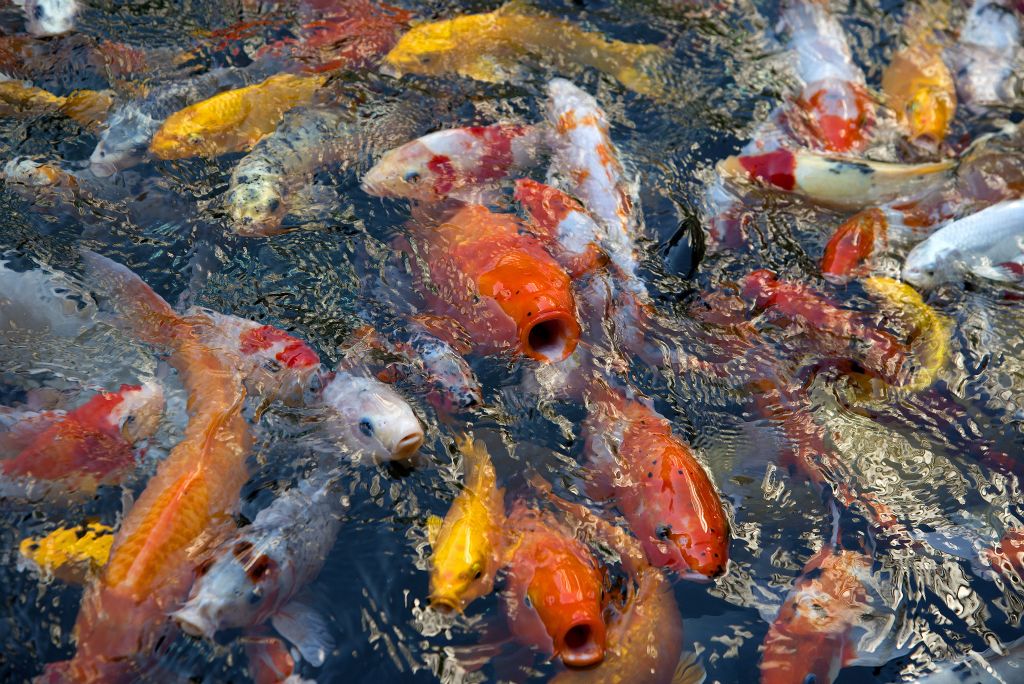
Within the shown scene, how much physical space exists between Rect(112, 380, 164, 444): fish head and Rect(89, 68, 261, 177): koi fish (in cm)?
131

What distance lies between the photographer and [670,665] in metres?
2.60

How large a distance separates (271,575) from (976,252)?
298 centimetres

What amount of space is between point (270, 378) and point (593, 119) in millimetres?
1960

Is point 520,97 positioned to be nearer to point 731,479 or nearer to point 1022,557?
point 731,479

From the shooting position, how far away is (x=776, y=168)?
402 centimetres

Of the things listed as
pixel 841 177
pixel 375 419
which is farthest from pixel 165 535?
pixel 841 177

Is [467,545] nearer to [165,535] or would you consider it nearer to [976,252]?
[165,535]

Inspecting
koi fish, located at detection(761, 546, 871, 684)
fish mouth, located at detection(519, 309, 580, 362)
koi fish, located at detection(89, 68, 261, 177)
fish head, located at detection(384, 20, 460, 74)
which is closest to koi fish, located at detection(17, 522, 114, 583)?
fish mouth, located at detection(519, 309, 580, 362)

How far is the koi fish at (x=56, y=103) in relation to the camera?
4.12 metres

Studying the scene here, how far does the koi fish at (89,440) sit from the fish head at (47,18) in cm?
243

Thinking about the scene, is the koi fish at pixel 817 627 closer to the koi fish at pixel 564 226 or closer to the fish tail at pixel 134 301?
the koi fish at pixel 564 226

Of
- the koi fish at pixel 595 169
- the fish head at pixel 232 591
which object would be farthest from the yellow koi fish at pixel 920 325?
the fish head at pixel 232 591

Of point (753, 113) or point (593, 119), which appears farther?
point (753, 113)

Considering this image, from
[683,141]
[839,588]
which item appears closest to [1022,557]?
[839,588]
